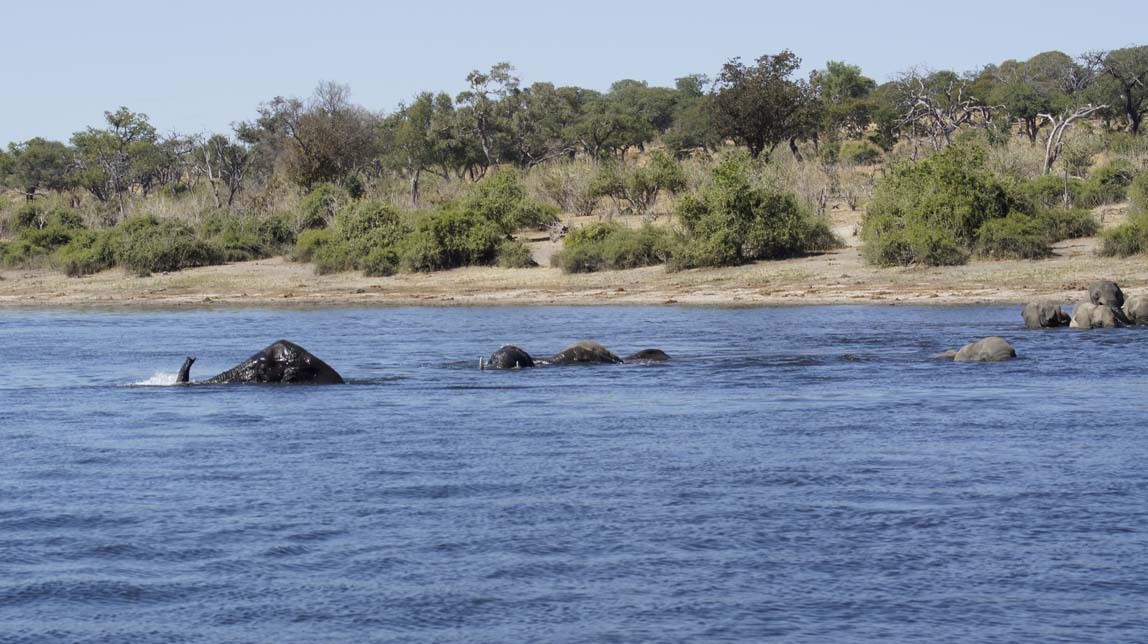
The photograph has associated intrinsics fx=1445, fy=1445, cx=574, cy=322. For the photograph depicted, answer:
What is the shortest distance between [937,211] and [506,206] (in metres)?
16.2

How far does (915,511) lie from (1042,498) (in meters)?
1.27

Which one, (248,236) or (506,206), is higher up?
(506,206)

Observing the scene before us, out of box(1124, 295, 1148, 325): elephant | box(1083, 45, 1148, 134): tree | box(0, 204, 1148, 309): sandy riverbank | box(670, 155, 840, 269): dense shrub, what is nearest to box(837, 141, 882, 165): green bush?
box(1083, 45, 1148, 134): tree

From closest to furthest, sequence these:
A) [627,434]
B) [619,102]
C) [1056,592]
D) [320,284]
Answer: [1056,592] → [627,434] → [320,284] → [619,102]

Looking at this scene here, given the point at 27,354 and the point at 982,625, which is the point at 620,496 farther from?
the point at 27,354

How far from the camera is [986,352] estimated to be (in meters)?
23.0

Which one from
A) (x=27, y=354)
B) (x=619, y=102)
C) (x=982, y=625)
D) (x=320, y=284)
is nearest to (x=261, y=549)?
(x=982, y=625)

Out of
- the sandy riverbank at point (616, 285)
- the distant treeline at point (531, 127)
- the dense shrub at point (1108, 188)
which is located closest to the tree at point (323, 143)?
the distant treeline at point (531, 127)

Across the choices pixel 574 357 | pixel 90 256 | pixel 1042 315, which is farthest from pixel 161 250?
pixel 1042 315

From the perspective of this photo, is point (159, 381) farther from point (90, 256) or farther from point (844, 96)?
point (844, 96)

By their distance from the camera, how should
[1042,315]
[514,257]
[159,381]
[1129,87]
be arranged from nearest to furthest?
1. [159,381]
2. [1042,315]
3. [514,257]
4. [1129,87]

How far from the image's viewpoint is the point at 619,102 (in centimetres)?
10000

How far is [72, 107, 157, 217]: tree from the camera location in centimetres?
8066

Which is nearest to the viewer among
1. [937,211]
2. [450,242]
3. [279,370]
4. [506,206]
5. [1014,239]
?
[279,370]
